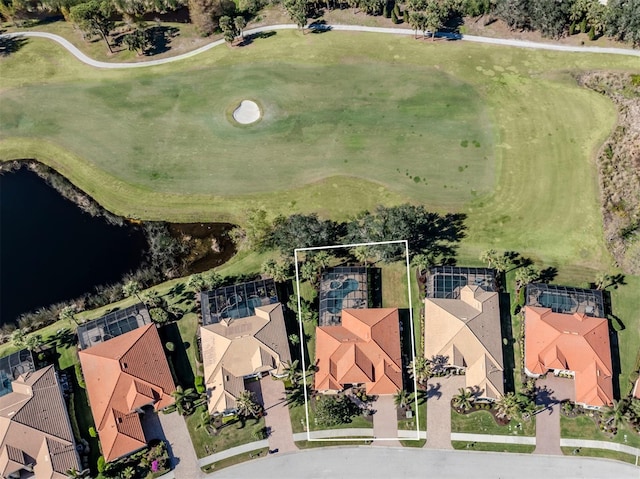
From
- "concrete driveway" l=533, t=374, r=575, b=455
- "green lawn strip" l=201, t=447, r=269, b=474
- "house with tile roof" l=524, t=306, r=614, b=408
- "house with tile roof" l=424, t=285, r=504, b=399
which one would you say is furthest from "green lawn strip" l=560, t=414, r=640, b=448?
"green lawn strip" l=201, t=447, r=269, b=474

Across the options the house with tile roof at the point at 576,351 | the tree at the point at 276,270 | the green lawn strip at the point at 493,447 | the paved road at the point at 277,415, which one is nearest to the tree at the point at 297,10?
the tree at the point at 276,270

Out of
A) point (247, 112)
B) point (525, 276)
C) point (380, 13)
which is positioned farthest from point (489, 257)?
point (380, 13)

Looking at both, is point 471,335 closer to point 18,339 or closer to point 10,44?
point 18,339

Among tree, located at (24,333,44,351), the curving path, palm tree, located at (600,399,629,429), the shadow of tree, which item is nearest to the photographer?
palm tree, located at (600,399,629,429)

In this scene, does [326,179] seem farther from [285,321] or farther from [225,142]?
[285,321]

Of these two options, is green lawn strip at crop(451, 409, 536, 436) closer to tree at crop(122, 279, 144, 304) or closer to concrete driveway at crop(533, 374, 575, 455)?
concrete driveway at crop(533, 374, 575, 455)

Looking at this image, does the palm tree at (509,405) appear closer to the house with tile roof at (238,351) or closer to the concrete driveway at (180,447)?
the house with tile roof at (238,351)

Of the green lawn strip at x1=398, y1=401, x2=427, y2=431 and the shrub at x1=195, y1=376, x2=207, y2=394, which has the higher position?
the shrub at x1=195, y1=376, x2=207, y2=394
